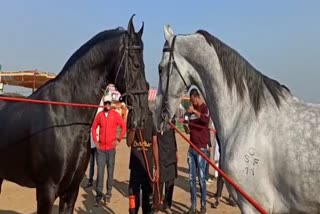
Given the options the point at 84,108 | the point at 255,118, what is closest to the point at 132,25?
the point at 84,108

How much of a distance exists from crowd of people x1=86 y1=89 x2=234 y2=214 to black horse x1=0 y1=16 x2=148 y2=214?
1.25m

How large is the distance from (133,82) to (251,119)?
1.40 metres

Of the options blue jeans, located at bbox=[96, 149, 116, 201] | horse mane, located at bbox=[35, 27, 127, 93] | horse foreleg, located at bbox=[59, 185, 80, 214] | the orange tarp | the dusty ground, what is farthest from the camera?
the orange tarp

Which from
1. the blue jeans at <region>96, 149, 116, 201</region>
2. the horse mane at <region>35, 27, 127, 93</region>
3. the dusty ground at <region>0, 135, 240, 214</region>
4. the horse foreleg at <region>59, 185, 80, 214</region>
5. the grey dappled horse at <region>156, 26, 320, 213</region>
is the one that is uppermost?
the horse mane at <region>35, 27, 127, 93</region>

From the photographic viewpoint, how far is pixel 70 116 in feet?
15.6

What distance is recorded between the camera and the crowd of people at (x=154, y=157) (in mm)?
6793

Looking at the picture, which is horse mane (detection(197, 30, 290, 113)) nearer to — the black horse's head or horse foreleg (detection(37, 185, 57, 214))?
the black horse's head

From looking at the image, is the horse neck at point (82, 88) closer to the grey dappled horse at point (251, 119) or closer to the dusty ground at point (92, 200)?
the grey dappled horse at point (251, 119)

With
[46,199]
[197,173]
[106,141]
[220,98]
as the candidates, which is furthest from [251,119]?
[106,141]

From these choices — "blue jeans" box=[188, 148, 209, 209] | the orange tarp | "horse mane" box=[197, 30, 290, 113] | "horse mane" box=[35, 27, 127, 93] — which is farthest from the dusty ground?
the orange tarp

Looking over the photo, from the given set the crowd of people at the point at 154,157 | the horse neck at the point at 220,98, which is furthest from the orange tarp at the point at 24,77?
the horse neck at the point at 220,98

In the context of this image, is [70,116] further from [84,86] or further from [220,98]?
[220,98]

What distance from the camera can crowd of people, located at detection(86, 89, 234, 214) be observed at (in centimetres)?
679

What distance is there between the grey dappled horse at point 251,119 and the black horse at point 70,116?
59 cm
